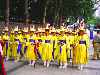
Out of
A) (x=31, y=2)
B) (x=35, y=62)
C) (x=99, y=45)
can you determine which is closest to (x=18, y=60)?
(x=35, y=62)

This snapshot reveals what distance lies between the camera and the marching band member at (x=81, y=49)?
16.9m

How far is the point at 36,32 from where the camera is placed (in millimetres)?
18781

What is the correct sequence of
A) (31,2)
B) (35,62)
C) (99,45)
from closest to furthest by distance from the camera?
1. (35,62)
2. (99,45)
3. (31,2)

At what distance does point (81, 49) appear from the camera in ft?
56.2

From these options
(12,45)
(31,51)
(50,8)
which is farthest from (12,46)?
(50,8)

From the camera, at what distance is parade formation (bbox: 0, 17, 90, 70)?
1716 centimetres

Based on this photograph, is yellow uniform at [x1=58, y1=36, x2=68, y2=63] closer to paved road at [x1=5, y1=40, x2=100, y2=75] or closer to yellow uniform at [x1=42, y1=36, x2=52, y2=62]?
paved road at [x1=5, y1=40, x2=100, y2=75]

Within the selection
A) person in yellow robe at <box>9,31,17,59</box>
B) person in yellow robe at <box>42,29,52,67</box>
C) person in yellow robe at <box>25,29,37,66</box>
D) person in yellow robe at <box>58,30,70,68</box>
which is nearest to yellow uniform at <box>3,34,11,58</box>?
person in yellow robe at <box>9,31,17,59</box>

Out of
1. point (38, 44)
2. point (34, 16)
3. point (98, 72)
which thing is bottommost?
point (98, 72)

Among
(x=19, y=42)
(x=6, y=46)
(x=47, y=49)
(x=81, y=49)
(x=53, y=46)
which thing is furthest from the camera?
(x=6, y=46)

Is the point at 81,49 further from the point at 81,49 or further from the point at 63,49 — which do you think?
the point at 63,49

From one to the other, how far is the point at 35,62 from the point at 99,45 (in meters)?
4.12

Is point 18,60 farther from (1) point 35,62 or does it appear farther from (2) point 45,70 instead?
(2) point 45,70

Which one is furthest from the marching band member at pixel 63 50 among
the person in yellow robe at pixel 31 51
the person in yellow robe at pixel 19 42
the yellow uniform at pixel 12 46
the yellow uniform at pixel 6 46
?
the yellow uniform at pixel 6 46
